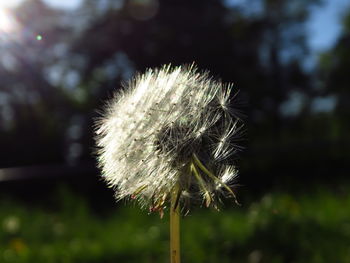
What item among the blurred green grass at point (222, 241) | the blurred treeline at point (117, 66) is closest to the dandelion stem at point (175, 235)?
the blurred green grass at point (222, 241)

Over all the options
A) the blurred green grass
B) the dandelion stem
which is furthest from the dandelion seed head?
the blurred green grass

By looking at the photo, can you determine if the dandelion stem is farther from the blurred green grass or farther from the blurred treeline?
the blurred treeline

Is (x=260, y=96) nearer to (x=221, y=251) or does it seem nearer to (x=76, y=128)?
(x=76, y=128)

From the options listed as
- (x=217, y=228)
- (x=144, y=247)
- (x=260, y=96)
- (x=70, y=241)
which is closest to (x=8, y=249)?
(x=70, y=241)

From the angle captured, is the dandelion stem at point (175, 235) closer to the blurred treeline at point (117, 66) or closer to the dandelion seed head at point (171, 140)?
the dandelion seed head at point (171, 140)

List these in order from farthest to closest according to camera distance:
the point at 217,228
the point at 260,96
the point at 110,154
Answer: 1. the point at 260,96
2. the point at 217,228
3. the point at 110,154

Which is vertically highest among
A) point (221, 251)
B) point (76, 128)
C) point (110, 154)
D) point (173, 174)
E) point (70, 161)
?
point (76, 128)
